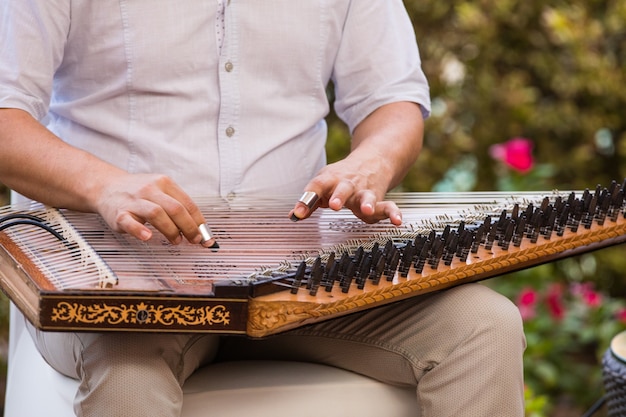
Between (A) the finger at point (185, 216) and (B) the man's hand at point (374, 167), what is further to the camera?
(B) the man's hand at point (374, 167)

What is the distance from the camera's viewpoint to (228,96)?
216cm

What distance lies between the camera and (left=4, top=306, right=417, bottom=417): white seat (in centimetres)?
178

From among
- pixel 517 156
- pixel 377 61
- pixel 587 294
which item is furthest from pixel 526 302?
pixel 377 61

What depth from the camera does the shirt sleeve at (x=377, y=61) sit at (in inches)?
93.4

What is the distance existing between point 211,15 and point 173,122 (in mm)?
235

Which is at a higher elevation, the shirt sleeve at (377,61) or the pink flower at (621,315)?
the shirt sleeve at (377,61)

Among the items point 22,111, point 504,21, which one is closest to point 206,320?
point 22,111

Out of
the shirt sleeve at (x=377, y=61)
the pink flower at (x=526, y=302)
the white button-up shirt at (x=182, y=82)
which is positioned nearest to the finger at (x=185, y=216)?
the white button-up shirt at (x=182, y=82)

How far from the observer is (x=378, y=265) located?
162cm

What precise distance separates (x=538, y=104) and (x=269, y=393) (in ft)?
8.11

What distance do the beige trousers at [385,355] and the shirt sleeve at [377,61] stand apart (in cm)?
65

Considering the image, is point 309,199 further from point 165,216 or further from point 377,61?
point 377,61

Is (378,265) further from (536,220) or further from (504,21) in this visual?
(504,21)

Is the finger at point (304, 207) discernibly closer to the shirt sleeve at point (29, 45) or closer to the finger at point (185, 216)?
the finger at point (185, 216)
